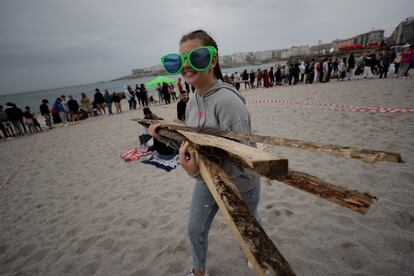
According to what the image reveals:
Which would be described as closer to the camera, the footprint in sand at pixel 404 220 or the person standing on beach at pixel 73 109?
the footprint in sand at pixel 404 220

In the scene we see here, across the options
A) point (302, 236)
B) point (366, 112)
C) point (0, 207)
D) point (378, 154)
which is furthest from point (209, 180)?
point (366, 112)

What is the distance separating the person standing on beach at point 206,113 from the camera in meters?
1.40

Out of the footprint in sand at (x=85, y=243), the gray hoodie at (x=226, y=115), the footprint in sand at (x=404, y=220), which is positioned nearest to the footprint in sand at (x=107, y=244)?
the footprint in sand at (x=85, y=243)

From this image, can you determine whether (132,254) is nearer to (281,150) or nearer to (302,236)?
(302,236)

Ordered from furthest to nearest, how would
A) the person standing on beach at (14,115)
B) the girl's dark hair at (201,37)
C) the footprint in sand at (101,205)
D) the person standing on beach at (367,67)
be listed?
the person standing on beach at (367,67) < the person standing on beach at (14,115) < the footprint in sand at (101,205) < the girl's dark hair at (201,37)

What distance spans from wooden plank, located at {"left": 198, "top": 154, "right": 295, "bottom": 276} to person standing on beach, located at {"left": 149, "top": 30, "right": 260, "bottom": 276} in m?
0.29

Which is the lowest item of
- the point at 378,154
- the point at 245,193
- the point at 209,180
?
the point at 245,193

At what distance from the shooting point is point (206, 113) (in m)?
1.55

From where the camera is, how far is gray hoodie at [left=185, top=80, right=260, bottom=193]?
1.38 m

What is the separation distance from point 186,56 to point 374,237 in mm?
2949

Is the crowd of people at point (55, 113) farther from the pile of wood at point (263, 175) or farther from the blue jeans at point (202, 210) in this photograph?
the pile of wood at point (263, 175)

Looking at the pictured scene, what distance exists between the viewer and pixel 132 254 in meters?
2.71

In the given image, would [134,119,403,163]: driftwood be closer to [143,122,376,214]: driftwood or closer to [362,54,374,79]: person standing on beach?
[143,122,376,214]: driftwood

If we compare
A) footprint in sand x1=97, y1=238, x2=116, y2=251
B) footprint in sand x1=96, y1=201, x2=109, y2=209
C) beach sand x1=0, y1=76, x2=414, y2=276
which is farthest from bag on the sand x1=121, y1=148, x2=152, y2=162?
footprint in sand x1=97, y1=238, x2=116, y2=251
